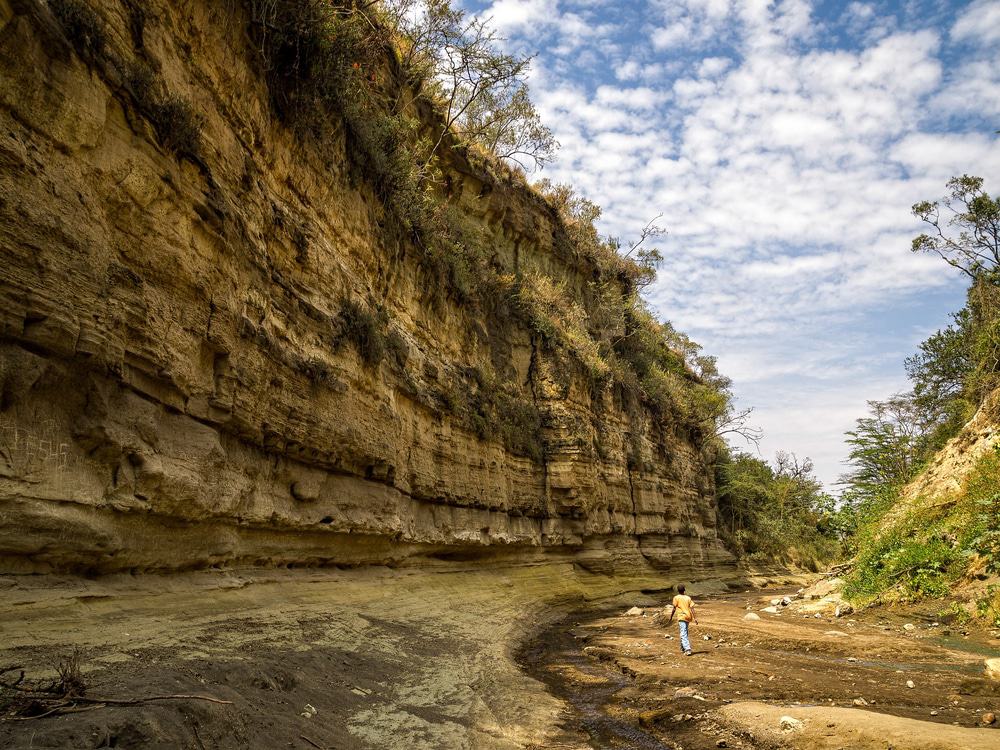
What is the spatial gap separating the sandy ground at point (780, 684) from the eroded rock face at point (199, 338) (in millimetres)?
4997

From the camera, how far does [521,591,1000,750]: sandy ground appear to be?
618 cm

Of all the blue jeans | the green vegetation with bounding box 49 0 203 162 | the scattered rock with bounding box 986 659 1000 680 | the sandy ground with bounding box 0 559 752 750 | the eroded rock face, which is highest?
the green vegetation with bounding box 49 0 203 162

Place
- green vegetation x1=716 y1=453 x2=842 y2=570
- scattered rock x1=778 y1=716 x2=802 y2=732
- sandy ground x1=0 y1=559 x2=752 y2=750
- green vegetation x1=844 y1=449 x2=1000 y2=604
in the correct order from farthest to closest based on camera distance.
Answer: green vegetation x1=716 y1=453 x2=842 y2=570 → green vegetation x1=844 y1=449 x2=1000 y2=604 → scattered rock x1=778 y1=716 x2=802 y2=732 → sandy ground x1=0 y1=559 x2=752 y2=750

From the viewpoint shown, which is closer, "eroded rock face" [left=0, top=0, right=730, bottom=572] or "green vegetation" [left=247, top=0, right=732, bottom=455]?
"eroded rock face" [left=0, top=0, right=730, bottom=572]

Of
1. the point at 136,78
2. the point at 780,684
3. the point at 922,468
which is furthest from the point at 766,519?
the point at 136,78

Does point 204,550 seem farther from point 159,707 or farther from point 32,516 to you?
point 159,707

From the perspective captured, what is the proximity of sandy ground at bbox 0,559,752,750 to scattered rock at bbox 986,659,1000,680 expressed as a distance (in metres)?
5.98

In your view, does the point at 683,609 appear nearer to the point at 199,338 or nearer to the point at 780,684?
the point at 780,684

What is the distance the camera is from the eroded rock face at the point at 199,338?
17.5 feet

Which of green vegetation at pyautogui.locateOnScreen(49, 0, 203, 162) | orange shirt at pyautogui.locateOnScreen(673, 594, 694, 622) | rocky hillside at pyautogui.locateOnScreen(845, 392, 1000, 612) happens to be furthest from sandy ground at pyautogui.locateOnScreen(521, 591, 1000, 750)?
green vegetation at pyautogui.locateOnScreen(49, 0, 203, 162)

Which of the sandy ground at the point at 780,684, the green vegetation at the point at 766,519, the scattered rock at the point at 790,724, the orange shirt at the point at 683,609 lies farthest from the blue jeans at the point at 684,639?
the green vegetation at the point at 766,519

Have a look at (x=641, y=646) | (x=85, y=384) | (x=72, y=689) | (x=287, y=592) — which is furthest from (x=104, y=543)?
(x=641, y=646)

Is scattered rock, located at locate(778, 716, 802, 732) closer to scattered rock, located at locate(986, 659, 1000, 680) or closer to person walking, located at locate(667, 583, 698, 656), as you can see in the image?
scattered rock, located at locate(986, 659, 1000, 680)

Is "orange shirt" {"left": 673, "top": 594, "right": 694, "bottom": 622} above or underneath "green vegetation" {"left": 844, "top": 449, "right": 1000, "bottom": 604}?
underneath
